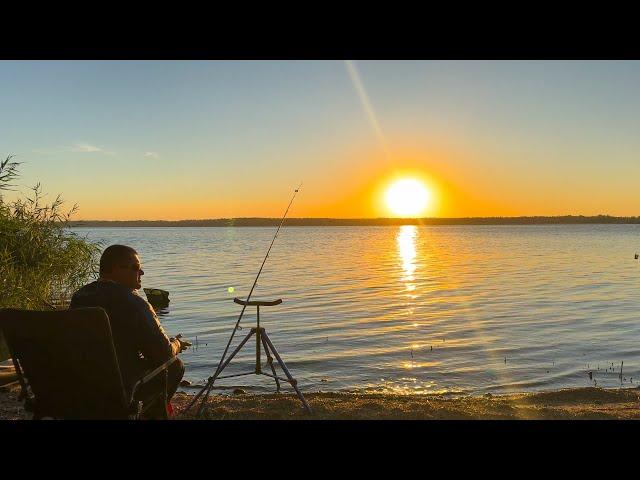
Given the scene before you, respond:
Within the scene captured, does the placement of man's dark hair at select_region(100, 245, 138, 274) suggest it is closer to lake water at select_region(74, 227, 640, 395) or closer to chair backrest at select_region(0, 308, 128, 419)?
chair backrest at select_region(0, 308, 128, 419)

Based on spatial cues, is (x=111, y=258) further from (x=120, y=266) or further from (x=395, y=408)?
(x=395, y=408)

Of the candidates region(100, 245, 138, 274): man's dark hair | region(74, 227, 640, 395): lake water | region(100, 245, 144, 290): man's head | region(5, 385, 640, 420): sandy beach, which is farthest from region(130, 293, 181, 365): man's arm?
region(74, 227, 640, 395): lake water

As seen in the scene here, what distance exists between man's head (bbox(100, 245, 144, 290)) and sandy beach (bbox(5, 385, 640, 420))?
2.38 meters

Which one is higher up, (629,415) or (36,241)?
(36,241)

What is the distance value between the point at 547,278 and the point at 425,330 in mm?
15226

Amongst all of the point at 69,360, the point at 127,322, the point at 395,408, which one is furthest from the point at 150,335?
the point at 395,408

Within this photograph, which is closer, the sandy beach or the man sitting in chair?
the man sitting in chair

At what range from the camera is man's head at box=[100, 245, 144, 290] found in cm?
375

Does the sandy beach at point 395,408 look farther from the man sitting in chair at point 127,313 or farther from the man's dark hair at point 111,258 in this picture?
the man's dark hair at point 111,258

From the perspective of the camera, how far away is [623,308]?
17750 millimetres

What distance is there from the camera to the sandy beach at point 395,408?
577 cm

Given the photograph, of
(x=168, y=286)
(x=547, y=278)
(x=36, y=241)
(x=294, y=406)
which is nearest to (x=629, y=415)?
(x=294, y=406)
